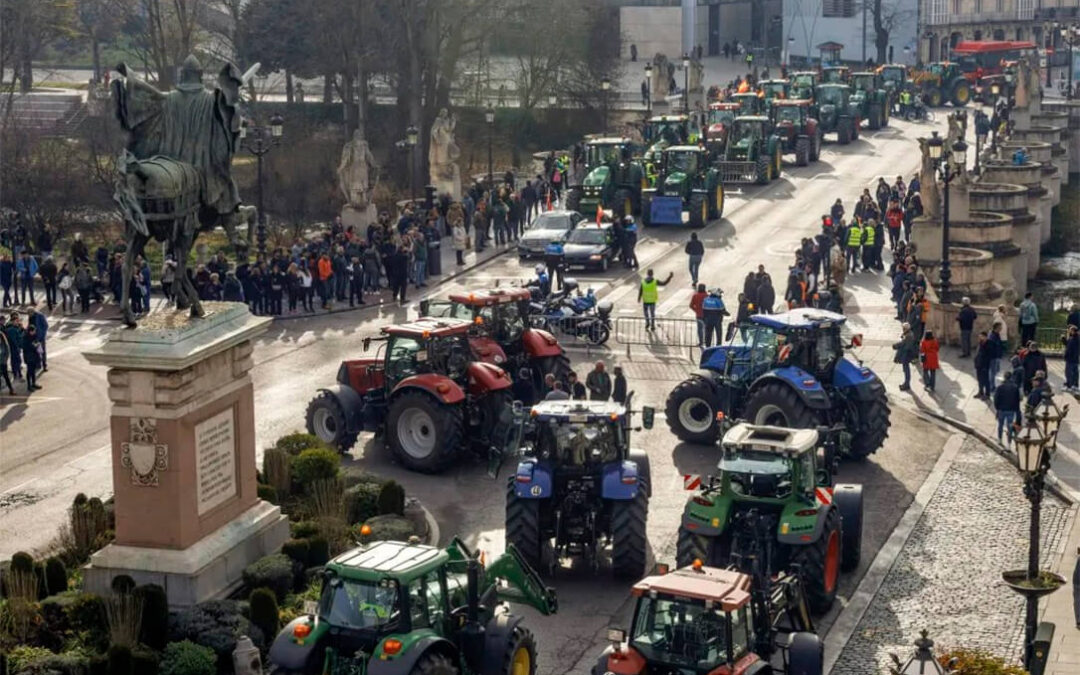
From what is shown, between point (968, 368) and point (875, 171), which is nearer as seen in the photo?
point (968, 368)

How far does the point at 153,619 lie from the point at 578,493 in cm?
610

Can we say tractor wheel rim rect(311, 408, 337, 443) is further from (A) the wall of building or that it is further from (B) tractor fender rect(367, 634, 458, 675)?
(A) the wall of building

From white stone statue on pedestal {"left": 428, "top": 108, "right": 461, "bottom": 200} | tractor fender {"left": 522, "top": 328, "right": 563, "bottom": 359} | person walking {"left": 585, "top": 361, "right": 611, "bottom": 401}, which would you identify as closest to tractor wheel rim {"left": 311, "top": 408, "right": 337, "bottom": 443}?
tractor fender {"left": 522, "top": 328, "right": 563, "bottom": 359}

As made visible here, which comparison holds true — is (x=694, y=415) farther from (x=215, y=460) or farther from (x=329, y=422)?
(x=215, y=460)

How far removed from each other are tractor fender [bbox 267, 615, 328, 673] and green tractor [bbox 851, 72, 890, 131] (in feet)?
203

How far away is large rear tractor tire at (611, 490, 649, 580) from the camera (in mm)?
24078

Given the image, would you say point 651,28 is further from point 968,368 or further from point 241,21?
point 968,368

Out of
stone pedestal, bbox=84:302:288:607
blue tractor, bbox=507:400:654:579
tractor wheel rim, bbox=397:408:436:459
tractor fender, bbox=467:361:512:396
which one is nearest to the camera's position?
stone pedestal, bbox=84:302:288:607

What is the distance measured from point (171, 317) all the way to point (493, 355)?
32.8 feet

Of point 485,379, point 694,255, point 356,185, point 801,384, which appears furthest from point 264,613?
point 356,185

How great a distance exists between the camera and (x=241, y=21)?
72.4 m

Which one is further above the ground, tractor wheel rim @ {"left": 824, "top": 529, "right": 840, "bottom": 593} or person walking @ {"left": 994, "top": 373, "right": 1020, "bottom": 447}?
person walking @ {"left": 994, "top": 373, "right": 1020, "bottom": 447}

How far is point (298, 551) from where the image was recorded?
Result: 23375 mm

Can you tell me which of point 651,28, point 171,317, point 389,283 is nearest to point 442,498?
point 171,317
